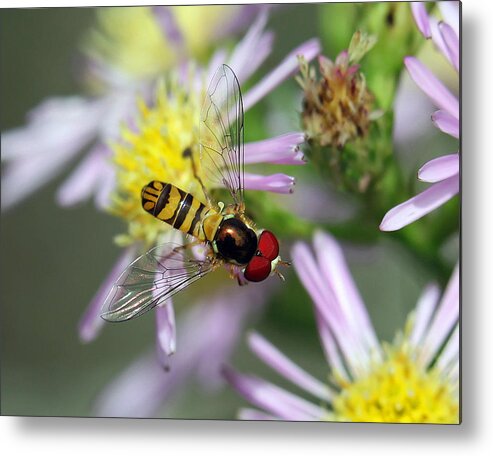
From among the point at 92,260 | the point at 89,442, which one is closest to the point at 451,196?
the point at 92,260

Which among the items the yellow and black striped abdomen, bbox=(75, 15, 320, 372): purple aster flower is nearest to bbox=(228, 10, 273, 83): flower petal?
bbox=(75, 15, 320, 372): purple aster flower

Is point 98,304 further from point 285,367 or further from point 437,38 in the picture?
point 437,38

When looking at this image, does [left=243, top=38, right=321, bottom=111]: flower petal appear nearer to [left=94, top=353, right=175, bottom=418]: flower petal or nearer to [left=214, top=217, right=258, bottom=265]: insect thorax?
[left=214, top=217, right=258, bottom=265]: insect thorax

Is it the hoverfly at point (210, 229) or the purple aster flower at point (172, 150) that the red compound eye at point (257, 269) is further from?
the purple aster flower at point (172, 150)

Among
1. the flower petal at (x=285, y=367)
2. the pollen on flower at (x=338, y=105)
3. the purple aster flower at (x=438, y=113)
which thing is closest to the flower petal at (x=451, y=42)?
the purple aster flower at (x=438, y=113)

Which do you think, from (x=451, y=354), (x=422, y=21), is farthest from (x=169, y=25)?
(x=451, y=354)
